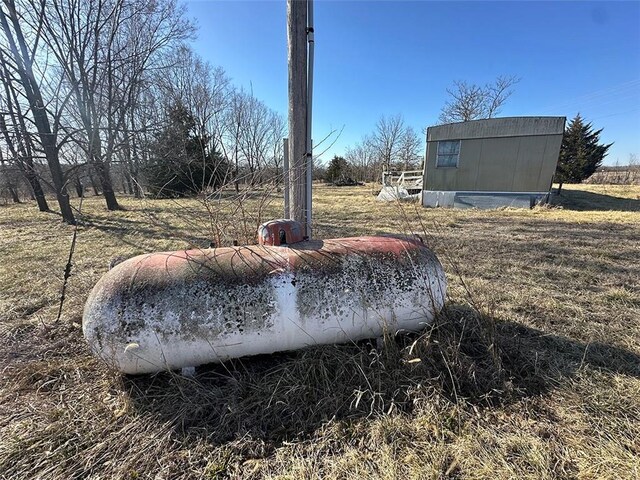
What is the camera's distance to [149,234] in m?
7.75

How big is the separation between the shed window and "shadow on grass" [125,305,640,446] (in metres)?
11.6

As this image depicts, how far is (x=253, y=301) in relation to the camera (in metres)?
1.95

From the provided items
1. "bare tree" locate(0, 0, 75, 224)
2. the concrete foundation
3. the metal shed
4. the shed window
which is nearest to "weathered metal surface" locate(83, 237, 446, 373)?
"bare tree" locate(0, 0, 75, 224)

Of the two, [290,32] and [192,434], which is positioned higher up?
[290,32]

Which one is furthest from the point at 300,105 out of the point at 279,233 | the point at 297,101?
the point at 279,233

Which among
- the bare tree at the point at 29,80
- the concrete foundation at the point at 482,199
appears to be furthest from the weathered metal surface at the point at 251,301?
the concrete foundation at the point at 482,199

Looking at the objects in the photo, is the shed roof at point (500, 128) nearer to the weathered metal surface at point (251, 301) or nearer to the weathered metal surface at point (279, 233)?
the weathered metal surface at point (251, 301)

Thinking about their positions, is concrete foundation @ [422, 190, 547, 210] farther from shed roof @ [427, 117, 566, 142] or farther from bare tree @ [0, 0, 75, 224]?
bare tree @ [0, 0, 75, 224]

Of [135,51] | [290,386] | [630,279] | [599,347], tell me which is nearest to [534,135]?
[630,279]

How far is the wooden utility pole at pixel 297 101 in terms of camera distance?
2.78 metres

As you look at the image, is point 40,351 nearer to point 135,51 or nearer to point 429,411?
point 429,411

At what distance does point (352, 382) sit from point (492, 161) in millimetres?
12912

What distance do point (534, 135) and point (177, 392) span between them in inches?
559

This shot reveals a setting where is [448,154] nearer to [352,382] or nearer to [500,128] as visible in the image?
[500,128]
